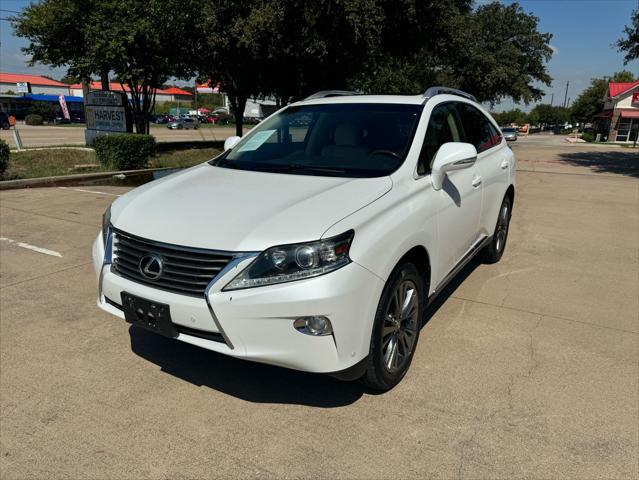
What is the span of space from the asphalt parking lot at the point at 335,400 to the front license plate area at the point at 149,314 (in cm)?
55

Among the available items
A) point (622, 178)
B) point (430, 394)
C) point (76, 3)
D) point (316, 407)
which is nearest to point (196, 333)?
point (316, 407)

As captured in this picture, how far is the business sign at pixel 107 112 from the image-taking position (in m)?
14.5

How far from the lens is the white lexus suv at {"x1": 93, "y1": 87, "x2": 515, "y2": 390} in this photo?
95.9 inches

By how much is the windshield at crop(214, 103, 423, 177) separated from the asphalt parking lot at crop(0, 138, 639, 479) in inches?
54.6

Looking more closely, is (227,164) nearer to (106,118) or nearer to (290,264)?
(290,264)

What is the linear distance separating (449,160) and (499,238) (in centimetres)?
262

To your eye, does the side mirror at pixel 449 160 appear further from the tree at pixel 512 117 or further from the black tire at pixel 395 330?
the tree at pixel 512 117

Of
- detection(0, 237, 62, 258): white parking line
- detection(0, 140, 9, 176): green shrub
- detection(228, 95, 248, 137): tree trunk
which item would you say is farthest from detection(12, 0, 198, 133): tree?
detection(0, 237, 62, 258): white parking line

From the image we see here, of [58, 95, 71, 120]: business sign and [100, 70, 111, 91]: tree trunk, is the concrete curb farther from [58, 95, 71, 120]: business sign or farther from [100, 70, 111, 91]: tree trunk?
[58, 95, 71, 120]: business sign

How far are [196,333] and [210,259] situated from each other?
43cm

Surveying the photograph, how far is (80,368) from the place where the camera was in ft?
11.0

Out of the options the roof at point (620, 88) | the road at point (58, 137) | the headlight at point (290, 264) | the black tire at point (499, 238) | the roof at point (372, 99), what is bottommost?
the road at point (58, 137)

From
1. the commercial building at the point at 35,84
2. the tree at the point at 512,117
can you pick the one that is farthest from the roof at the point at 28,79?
the tree at the point at 512,117

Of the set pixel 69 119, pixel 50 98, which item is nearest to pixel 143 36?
pixel 69 119
